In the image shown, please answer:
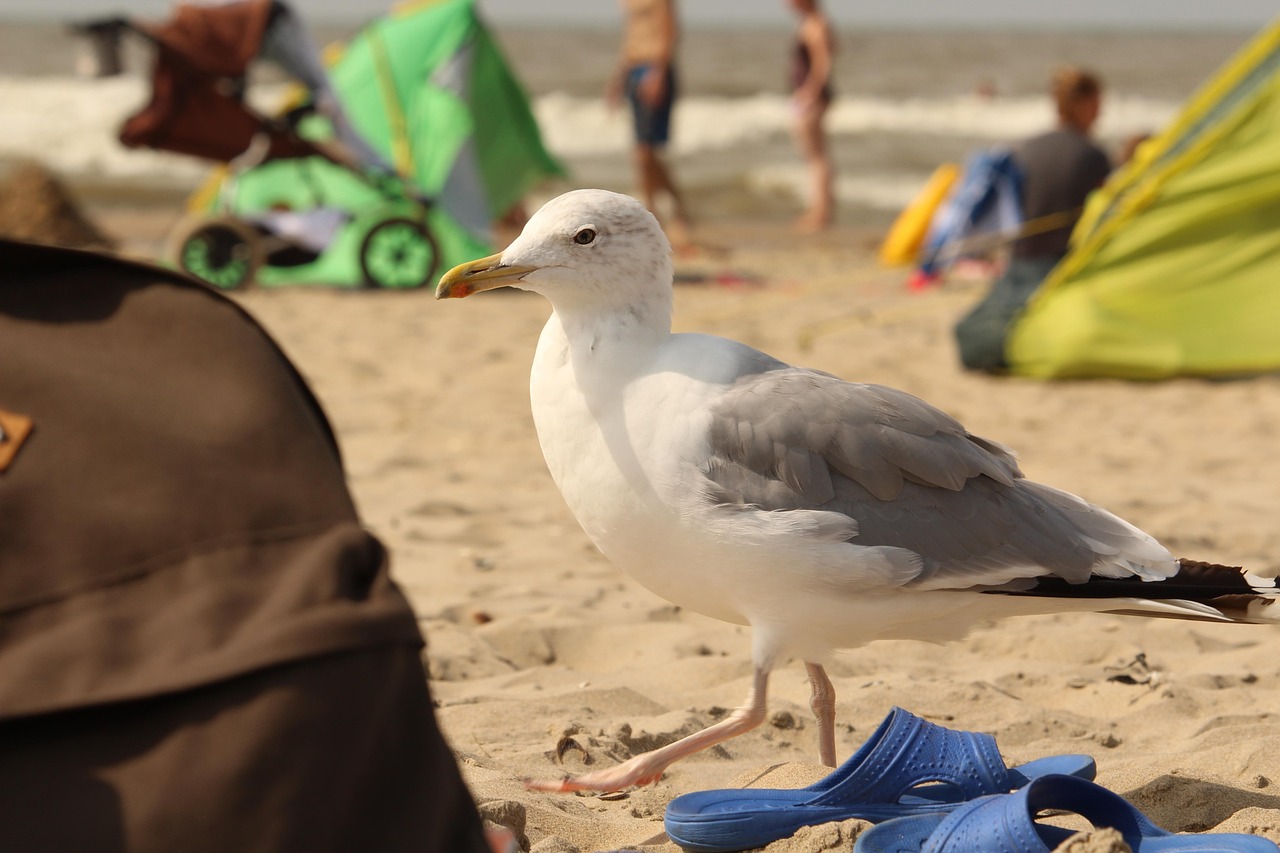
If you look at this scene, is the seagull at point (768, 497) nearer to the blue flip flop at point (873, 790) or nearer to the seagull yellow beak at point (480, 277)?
the seagull yellow beak at point (480, 277)

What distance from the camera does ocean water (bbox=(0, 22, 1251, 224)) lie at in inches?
653

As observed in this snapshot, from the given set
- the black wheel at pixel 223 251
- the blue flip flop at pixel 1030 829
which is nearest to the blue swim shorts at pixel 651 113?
the black wheel at pixel 223 251

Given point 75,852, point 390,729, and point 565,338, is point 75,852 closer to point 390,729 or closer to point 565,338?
point 390,729

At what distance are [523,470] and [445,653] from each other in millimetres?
2012

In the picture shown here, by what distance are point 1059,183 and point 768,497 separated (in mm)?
5445

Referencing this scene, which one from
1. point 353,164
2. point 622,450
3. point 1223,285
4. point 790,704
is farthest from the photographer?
point 353,164

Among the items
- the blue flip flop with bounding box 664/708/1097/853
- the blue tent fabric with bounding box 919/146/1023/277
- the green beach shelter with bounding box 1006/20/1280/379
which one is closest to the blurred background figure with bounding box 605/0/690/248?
the blue tent fabric with bounding box 919/146/1023/277

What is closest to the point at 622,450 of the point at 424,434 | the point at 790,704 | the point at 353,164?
the point at 790,704

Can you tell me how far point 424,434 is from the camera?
5.53 meters

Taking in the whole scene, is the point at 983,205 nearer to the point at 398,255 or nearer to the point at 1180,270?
the point at 1180,270

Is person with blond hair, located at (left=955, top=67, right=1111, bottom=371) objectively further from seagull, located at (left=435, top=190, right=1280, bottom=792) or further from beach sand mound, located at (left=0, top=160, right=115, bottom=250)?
beach sand mound, located at (left=0, top=160, right=115, bottom=250)

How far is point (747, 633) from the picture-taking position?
340 cm

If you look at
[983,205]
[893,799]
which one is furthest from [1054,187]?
[893,799]

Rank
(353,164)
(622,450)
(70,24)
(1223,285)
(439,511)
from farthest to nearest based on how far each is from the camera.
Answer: (353,164), (70,24), (1223,285), (439,511), (622,450)
